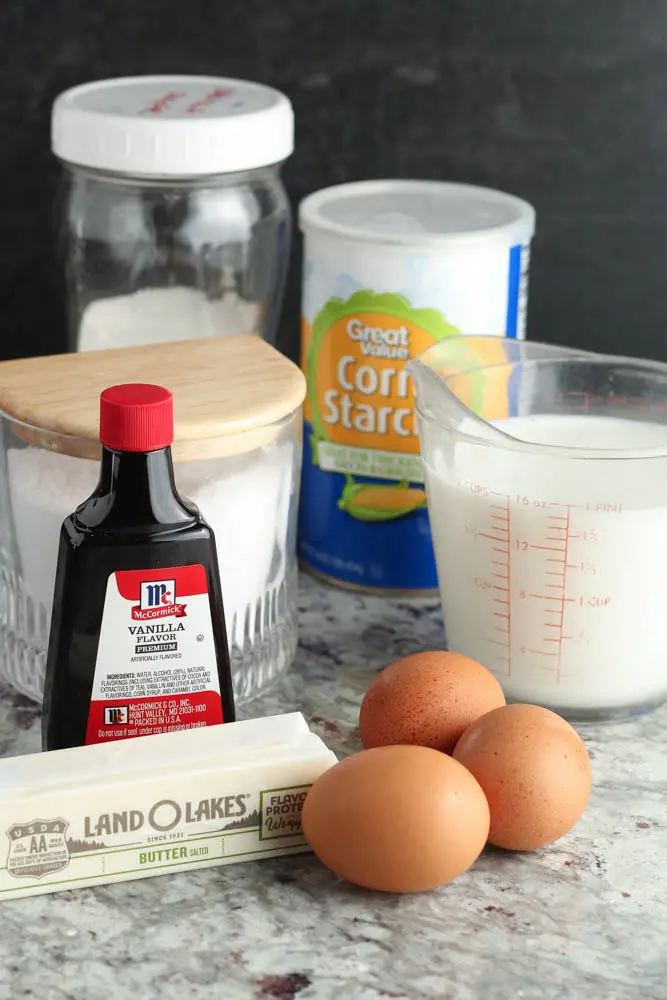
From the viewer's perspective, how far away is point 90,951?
73 cm

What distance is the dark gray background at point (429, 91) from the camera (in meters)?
1.25

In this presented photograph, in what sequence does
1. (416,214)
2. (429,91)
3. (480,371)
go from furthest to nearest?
(429,91), (416,214), (480,371)

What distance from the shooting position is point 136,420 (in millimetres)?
763

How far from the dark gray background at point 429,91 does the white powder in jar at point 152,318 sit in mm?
226

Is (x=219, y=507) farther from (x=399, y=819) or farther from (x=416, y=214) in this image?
(x=416, y=214)

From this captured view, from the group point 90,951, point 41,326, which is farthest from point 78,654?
point 41,326

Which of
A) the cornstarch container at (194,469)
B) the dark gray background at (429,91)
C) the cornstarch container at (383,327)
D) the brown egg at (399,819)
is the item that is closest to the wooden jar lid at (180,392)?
the cornstarch container at (194,469)

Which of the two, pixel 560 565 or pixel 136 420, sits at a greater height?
pixel 136 420

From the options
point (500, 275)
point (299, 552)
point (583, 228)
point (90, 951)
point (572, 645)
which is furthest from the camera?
point (583, 228)

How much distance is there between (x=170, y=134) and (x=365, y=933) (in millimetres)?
634

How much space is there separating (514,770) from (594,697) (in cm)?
20

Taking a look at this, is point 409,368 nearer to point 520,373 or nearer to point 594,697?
point 520,373

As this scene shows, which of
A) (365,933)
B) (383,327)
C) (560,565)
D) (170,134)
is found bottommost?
(365,933)

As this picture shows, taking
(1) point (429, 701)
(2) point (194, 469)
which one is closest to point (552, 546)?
(1) point (429, 701)
